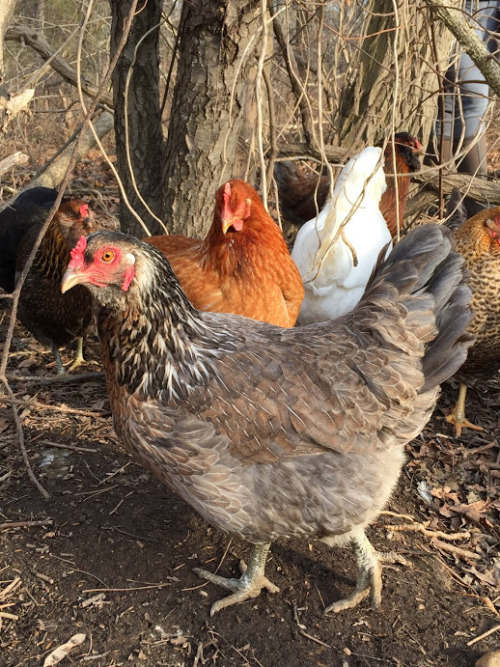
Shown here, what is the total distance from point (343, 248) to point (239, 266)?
0.92 m

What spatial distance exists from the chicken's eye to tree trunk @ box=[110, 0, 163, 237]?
171 cm

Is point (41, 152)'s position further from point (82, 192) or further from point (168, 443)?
point (168, 443)

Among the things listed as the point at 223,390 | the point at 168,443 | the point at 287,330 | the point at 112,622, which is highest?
the point at 287,330

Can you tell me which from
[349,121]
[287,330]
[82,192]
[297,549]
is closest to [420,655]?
[297,549]

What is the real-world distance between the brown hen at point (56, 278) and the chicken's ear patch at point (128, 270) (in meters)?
1.88

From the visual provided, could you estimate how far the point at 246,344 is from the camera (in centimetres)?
262

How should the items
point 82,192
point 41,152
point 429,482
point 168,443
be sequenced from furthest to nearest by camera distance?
point 41,152
point 82,192
point 429,482
point 168,443

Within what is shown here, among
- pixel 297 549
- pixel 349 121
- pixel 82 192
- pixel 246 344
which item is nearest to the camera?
pixel 246 344

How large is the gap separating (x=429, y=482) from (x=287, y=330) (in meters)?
1.55

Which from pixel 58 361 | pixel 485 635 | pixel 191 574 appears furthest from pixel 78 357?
pixel 485 635

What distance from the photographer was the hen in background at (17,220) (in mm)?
Answer: 4582

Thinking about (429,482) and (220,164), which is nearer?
(429,482)

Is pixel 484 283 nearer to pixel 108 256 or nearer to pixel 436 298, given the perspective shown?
pixel 436 298

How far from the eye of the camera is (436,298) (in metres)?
2.55
